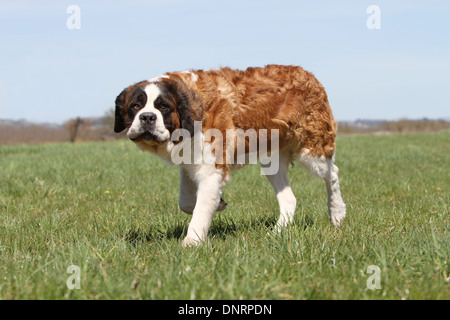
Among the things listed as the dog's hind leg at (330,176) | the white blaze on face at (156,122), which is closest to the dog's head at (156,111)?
the white blaze on face at (156,122)

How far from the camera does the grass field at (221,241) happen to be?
276 cm

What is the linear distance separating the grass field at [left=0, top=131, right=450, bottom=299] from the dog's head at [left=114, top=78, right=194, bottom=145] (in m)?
0.88

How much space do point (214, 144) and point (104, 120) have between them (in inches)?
1071

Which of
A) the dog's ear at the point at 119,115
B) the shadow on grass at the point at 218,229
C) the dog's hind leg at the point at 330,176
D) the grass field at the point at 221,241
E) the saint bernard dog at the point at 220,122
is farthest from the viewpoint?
the dog's hind leg at the point at 330,176

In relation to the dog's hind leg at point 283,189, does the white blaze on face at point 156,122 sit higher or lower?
higher

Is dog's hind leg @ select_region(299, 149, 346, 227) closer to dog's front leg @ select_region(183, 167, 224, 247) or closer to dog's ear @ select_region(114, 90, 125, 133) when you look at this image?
dog's front leg @ select_region(183, 167, 224, 247)

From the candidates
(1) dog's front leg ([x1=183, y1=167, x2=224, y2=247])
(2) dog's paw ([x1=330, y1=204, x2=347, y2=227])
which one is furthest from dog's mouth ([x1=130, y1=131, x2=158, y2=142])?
(2) dog's paw ([x1=330, y1=204, x2=347, y2=227])

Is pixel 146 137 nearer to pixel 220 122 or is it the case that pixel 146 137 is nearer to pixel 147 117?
pixel 147 117

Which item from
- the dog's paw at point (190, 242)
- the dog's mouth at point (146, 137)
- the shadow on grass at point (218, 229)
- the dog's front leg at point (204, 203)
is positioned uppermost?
the dog's mouth at point (146, 137)

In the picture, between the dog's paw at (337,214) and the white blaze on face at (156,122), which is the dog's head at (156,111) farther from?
the dog's paw at (337,214)

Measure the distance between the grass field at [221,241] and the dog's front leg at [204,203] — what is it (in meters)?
0.15
